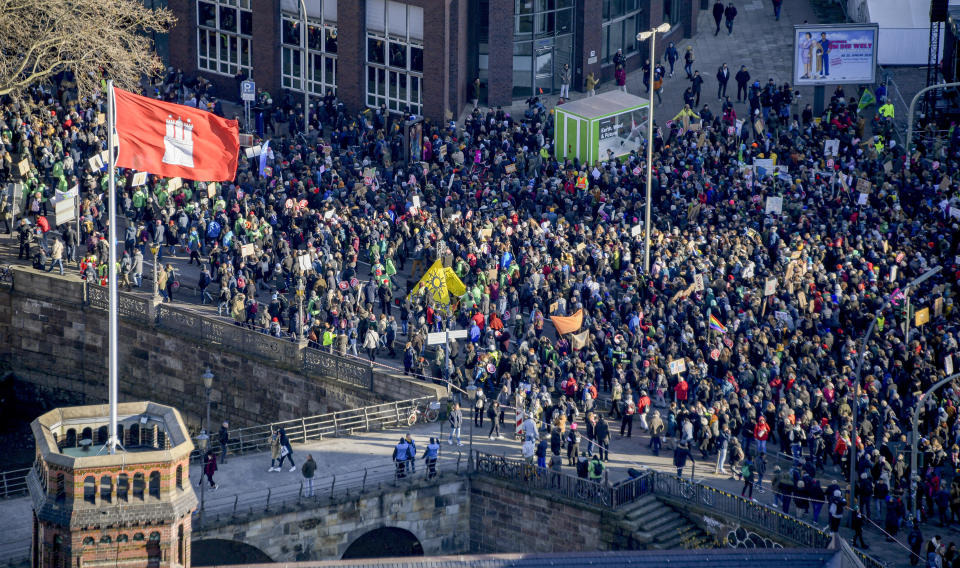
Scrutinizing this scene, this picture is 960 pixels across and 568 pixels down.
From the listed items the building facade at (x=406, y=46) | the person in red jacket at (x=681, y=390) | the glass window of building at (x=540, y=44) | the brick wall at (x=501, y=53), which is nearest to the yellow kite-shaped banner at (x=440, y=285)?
the person in red jacket at (x=681, y=390)

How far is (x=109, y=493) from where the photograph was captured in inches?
1617

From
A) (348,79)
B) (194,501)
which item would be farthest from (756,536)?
(348,79)

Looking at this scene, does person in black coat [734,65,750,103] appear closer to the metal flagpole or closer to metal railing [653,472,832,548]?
metal railing [653,472,832,548]

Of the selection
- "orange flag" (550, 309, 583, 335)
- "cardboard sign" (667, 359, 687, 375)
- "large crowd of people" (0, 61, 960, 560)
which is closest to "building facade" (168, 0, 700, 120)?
"large crowd of people" (0, 61, 960, 560)

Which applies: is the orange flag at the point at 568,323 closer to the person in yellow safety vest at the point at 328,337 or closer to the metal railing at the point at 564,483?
the metal railing at the point at 564,483

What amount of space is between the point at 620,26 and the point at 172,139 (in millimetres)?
42924

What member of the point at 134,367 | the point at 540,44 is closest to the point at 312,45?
the point at 540,44

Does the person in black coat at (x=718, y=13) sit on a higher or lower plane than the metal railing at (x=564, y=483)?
higher

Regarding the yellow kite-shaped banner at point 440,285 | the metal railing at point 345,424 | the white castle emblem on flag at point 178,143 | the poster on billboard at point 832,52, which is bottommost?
the metal railing at point 345,424

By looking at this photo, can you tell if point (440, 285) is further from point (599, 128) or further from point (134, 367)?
point (599, 128)

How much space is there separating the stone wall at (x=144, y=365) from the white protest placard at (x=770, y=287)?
37.5 ft

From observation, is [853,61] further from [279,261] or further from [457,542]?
[457,542]

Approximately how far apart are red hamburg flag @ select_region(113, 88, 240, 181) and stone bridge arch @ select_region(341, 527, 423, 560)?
13.8m

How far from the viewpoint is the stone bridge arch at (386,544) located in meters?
56.9
